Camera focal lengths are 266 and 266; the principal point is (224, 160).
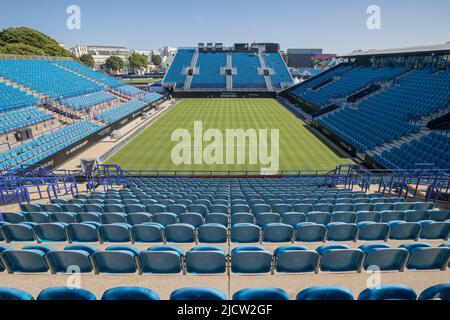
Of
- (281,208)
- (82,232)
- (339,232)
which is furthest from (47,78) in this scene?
(339,232)

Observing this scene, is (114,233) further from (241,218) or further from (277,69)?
(277,69)

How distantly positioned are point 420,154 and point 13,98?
3530 centimetres

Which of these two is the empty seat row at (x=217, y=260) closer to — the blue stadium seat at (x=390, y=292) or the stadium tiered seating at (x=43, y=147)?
the blue stadium seat at (x=390, y=292)

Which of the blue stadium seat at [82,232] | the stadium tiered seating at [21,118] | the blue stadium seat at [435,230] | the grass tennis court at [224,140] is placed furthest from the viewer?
the stadium tiered seating at [21,118]

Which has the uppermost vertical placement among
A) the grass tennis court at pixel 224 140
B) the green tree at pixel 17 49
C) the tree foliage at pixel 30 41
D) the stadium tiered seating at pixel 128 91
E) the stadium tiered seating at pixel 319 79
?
the tree foliage at pixel 30 41

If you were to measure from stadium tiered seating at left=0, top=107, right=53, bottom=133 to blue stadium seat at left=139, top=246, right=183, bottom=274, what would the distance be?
70.7ft

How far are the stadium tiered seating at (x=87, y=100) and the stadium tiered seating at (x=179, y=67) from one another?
21.9 meters

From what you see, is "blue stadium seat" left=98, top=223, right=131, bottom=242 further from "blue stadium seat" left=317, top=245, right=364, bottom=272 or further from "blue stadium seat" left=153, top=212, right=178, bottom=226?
"blue stadium seat" left=317, top=245, right=364, bottom=272

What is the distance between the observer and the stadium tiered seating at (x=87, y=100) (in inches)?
1215

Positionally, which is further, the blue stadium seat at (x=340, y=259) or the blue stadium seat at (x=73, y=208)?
the blue stadium seat at (x=73, y=208)

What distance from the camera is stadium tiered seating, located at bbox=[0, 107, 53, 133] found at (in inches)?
816

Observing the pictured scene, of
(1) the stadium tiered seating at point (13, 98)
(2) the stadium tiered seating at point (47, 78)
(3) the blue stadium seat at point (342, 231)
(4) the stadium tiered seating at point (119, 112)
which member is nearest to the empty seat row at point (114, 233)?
(3) the blue stadium seat at point (342, 231)

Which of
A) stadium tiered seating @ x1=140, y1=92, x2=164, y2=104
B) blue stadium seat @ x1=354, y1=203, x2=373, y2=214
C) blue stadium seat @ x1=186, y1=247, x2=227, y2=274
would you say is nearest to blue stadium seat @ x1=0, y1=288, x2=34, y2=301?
blue stadium seat @ x1=186, y1=247, x2=227, y2=274
